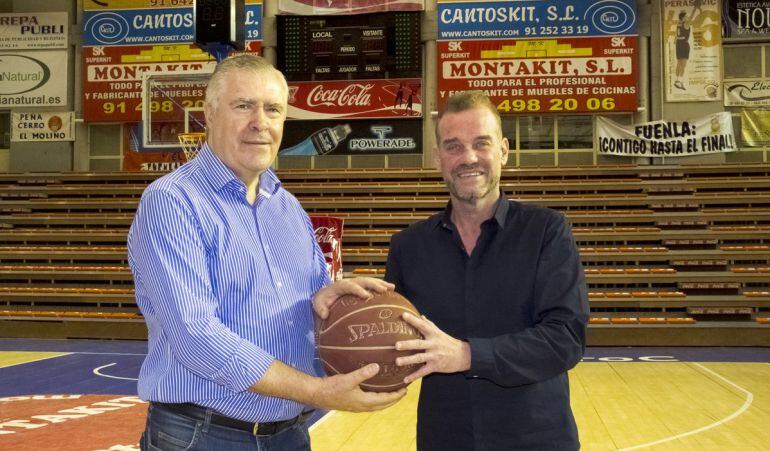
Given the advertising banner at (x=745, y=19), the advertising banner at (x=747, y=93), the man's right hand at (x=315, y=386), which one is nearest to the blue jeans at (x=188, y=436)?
the man's right hand at (x=315, y=386)

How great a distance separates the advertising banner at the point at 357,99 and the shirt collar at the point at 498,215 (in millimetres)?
11758

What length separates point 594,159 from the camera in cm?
1380

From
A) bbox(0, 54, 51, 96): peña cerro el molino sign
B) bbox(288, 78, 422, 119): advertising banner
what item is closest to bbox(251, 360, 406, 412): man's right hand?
bbox(288, 78, 422, 119): advertising banner

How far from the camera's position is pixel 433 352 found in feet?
5.54

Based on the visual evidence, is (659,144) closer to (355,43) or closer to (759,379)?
(355,43)

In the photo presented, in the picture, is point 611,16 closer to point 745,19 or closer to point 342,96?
point 745,19

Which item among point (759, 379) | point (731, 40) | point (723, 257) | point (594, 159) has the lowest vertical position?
point (759, 379)

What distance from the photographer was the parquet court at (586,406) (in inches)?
183

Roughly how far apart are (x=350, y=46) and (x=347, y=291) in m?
12.4

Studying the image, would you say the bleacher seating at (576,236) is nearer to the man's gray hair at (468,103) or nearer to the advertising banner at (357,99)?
the advertising banner at (357,99)

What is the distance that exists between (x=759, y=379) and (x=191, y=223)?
6650 mm

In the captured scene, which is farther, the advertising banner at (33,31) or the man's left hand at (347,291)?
the advertising banner at (33,31)

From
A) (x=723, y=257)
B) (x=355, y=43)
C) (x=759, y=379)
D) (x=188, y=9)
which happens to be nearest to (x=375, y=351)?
(x=759, y=379)

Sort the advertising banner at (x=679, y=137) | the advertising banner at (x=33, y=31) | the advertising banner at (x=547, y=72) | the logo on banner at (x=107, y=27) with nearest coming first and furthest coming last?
Result: the advertising banner at (x=679, y=137) → the advertising banner at (x=547, y=72) → the logo on banner at (x=107, y=27) → the advertising banner at (x=33, y=31)
